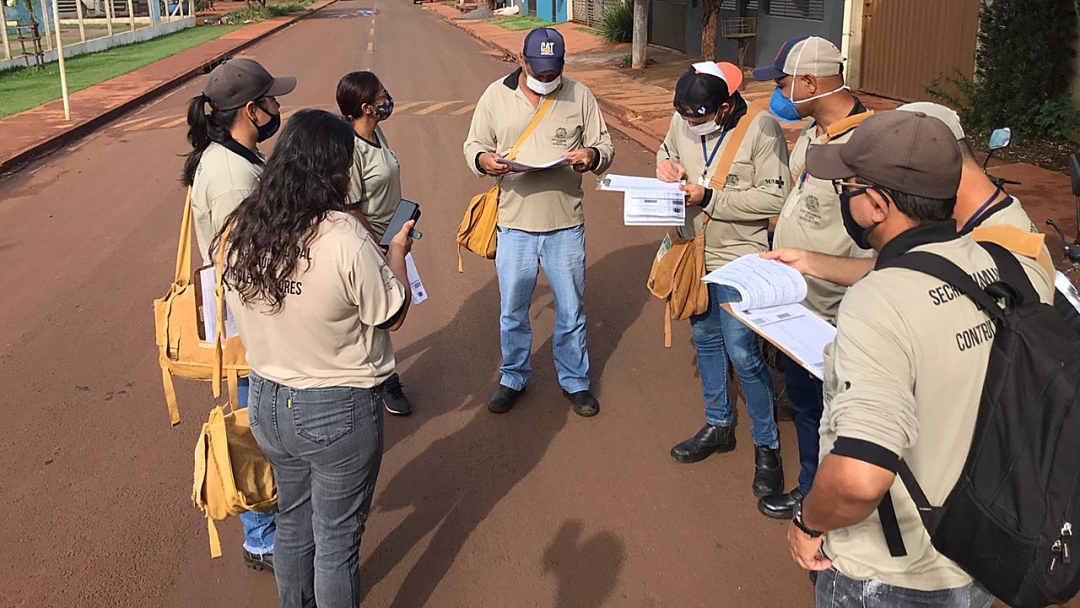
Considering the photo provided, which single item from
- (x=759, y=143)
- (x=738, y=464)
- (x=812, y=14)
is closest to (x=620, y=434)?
(x=738, y=464)

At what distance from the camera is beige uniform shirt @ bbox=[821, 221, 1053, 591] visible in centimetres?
166

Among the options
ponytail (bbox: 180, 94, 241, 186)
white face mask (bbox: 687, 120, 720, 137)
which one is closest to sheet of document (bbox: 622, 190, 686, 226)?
white face mask (bbox: 687, 120, 720, 137)

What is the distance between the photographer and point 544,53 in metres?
4.22

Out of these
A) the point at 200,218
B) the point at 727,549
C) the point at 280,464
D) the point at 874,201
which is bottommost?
the point at 727,549

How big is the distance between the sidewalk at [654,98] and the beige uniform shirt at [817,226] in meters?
3.83

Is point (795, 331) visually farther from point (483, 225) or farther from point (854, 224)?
point (483, 225)

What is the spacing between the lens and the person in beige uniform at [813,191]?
3229 mm

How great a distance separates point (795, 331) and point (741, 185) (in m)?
1.42

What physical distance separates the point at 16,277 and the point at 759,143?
21.9 ft

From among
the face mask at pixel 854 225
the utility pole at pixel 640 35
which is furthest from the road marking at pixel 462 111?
the face mask at pixel 854 225

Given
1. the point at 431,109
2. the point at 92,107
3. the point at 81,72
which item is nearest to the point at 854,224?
the point at 431,109

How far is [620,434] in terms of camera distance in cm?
457

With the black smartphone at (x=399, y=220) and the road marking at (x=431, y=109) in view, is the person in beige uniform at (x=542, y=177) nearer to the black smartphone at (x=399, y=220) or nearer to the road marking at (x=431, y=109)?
the black smartphone at (x=399, y=220)

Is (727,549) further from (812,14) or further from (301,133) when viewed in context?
(812,14)
